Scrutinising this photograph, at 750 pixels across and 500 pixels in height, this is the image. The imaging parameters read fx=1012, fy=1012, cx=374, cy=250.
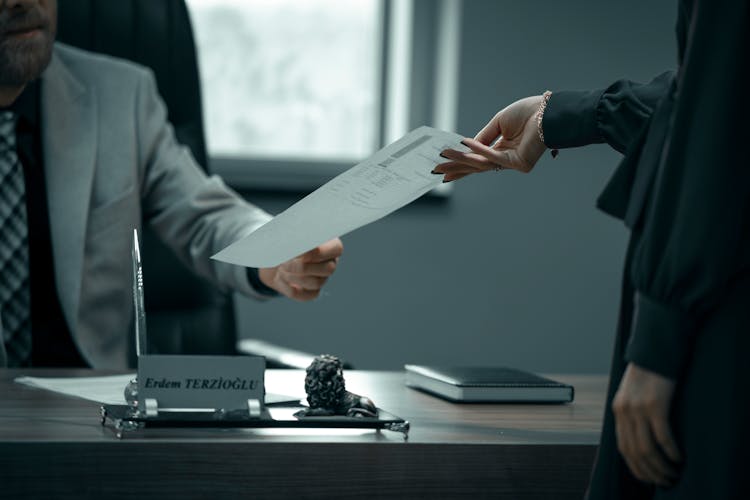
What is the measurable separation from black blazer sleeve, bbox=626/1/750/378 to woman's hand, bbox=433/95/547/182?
36 cm

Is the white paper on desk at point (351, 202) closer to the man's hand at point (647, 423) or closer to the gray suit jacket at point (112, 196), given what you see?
the man's hand at point (647, 423)

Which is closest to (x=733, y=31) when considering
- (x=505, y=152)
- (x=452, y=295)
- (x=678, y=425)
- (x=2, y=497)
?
(x=678, y=425)

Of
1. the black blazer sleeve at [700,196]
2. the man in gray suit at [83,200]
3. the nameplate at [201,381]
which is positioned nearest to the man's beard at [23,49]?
the man in gray suit at [83,200]

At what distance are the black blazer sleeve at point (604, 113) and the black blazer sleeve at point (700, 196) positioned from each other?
24 cm

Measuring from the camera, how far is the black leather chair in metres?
1.96

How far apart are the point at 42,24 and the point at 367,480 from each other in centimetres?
115

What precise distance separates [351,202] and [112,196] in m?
0.98

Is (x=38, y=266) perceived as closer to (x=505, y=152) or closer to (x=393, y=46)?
(x=505, y=152)

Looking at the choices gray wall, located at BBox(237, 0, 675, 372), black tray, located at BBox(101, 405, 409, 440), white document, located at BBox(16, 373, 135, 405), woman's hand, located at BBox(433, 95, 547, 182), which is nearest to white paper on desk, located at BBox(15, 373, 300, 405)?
white document, located at BBox(16, 373, 135, 405)

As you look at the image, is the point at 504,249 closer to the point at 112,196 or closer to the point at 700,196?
the point at 112,196

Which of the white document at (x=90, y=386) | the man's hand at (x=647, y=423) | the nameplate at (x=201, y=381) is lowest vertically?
the white document at (x=90, y=386)

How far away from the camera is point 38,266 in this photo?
179 centimetres

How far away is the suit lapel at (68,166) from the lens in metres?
1.76

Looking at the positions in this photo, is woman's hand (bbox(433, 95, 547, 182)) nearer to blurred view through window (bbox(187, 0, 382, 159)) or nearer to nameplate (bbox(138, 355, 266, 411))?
nameplate (bbox(138, 355, 266, 411))
